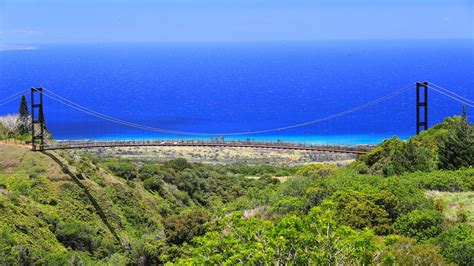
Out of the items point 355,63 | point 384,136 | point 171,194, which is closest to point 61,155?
point 171,194

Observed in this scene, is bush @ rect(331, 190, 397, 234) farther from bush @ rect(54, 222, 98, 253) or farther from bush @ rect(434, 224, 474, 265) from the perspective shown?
bush @ rect(54, 222, 98, 253)

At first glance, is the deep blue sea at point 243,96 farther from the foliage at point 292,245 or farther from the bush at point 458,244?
the foliage at point 292,245

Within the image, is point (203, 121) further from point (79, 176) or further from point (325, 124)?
point (79, 176)

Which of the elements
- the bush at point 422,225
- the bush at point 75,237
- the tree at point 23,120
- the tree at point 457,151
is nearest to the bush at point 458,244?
the bush at point 422,225

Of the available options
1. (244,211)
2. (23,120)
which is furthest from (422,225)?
(23,120)

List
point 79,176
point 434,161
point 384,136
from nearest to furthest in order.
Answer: point 434,161 → point 79,176 → point 384,136

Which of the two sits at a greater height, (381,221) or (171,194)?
(381,221)
